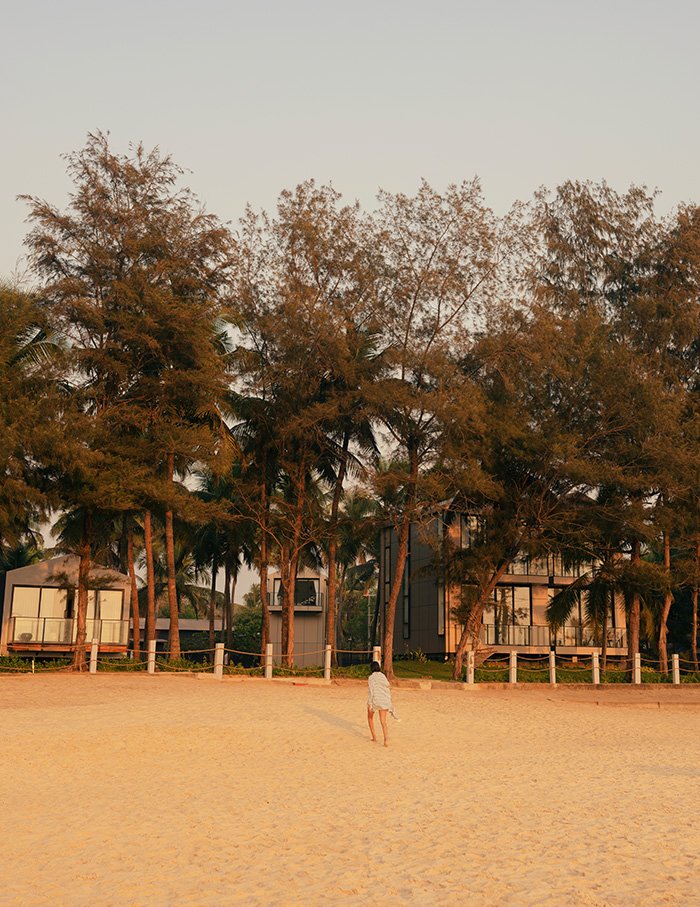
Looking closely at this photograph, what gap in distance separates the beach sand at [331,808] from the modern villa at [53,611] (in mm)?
12048

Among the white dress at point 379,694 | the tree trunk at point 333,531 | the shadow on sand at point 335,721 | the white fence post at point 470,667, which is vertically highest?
the tree trunk at point 333,531

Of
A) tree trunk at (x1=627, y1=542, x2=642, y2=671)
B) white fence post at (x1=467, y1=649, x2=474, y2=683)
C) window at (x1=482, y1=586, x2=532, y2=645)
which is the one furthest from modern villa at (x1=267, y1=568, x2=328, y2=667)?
white fence post at (x1=467, y1=649, x2=474, y2=683)

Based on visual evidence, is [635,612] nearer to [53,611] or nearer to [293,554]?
[293,554]

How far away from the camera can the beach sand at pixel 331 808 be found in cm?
746

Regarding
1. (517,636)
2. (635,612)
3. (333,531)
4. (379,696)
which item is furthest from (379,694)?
(517,636)

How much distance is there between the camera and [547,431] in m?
30.4

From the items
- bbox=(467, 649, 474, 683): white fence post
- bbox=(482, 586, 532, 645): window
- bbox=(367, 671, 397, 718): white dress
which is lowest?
bbox=(467, 649, 474, 683): white fence post

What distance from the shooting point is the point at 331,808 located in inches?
422

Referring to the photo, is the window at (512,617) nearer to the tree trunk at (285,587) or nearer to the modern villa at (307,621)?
the modern villa at (307,621)

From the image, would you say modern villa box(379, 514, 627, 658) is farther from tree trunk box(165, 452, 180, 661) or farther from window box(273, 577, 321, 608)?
tree trunk box(165, 452, 180, 661)

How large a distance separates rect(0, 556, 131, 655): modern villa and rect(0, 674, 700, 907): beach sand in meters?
12.0

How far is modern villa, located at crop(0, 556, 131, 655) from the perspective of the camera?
107ft

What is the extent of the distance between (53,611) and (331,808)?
2633cm

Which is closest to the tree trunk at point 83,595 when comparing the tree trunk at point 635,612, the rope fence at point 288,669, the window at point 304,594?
the rope fence at point 288,669
